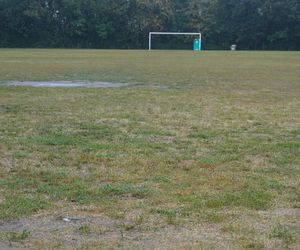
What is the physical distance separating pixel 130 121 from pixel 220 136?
5.96 ft

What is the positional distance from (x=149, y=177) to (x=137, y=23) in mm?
68358

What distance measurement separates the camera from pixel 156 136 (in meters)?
7.49

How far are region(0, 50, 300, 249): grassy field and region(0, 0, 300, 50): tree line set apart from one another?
62741 millimetres

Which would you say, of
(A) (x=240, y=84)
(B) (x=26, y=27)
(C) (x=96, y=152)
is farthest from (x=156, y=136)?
(B) (x=26, y=27)

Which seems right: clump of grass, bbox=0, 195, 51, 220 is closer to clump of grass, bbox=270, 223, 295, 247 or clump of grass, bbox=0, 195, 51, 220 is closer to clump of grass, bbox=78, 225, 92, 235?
clump of grass, bbox=78, 225, 92, 235

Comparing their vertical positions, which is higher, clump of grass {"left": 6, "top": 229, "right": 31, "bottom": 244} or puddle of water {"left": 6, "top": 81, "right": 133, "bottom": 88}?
clump of grass {"left": 6, "top": 229, "right": 31, "bottom": 244}

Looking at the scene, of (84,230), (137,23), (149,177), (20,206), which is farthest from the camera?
(137,23)

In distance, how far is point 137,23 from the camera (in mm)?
72125

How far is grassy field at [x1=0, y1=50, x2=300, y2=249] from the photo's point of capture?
12.2 feet

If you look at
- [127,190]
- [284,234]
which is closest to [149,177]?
[127,190]

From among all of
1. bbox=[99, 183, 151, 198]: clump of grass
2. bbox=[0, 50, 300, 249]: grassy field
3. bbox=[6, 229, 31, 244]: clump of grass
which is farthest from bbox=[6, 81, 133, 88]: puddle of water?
bbox=[6, 229, 31, 244]: clump of grass

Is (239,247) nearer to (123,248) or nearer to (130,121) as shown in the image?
(123,248)

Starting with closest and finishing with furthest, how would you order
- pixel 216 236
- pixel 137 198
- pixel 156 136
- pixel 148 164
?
pixel 216 236
pixel 137 198
pixel 148 164
pixel 156 136

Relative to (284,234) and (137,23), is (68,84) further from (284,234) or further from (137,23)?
(137,23)
